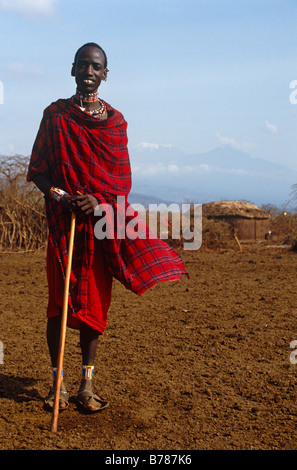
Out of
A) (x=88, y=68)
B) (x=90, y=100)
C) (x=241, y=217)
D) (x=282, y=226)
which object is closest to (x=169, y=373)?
(x=90, y=100)

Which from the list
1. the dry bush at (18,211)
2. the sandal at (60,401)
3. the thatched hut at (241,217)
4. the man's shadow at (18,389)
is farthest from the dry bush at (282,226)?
the sandal at (60,401)

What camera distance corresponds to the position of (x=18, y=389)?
10.2ft

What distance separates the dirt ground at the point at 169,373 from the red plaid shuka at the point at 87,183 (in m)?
0.64

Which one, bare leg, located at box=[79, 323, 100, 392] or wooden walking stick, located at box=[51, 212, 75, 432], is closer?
wooden walking stick, located at box=[51, 212, 75, 432]

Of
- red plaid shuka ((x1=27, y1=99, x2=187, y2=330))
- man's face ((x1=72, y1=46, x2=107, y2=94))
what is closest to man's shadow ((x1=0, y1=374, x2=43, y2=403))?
red plaid shuka ((x1=27, y1=99, x2=187, y2=330))

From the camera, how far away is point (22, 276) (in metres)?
7.06

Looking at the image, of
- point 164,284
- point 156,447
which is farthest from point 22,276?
point 156,447

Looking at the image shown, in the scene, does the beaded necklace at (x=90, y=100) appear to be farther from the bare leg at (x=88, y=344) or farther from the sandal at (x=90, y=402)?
the sandal at (x=90, y=402)

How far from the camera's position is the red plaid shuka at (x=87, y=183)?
273 centimetres

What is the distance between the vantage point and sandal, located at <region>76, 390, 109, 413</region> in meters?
2.75

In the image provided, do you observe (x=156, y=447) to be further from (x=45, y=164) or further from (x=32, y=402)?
(x=45, y=164)

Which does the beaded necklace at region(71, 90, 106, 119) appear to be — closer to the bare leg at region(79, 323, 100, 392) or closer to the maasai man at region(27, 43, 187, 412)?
the maasai man at region(27, 43, 187, 412)

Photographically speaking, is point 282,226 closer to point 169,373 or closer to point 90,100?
point 169,373
